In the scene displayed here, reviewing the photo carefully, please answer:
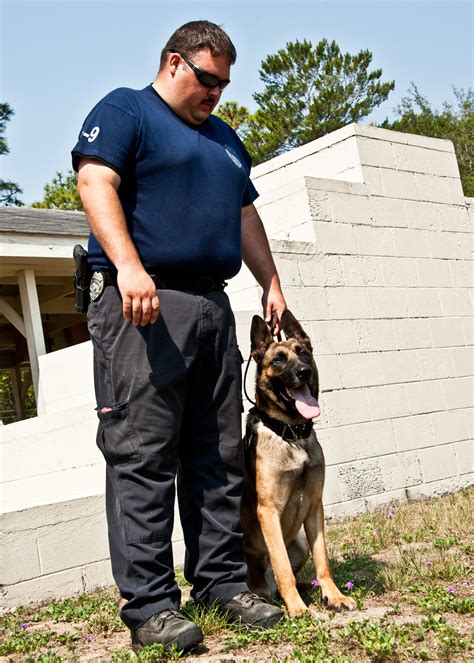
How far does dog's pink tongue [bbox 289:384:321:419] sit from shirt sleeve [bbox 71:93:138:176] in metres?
1.39

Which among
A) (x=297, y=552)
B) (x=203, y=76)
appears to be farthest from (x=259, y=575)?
(x=203, y=76)

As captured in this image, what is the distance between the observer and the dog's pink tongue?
3.95 meters

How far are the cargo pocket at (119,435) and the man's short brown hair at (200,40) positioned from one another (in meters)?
1.51

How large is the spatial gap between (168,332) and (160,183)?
0.61m

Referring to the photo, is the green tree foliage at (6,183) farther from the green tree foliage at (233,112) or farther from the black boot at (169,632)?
the black boot at (169,632)

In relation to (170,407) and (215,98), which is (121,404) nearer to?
(170,407)

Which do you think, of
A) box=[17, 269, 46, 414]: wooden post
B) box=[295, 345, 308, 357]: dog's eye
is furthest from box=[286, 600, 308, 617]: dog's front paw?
box=[17, 269, 46, 414]: wooden post

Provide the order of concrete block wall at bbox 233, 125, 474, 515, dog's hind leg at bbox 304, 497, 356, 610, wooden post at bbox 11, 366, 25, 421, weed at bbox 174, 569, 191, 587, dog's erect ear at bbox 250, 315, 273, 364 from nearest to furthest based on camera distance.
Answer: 1. dog's hind leg at bbox 304, 497, 356, 610
2. dog's erect ear at bbox 250, 315, 273, 364
3. weed at bbox 174, 569, 191, 587
4. concrete block wall at bbox 233, 125, 474, 515
5. wooden post at bbox 11, 366, 25, 421

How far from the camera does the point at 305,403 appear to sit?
13.1 ft

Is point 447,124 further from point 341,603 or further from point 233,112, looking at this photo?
point 341,603

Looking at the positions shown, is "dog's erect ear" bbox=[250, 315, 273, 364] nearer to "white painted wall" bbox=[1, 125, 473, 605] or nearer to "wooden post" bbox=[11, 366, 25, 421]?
"white painted wall" bbox=[1, 125, 473, 605]

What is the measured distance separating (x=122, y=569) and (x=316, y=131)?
32.5 m

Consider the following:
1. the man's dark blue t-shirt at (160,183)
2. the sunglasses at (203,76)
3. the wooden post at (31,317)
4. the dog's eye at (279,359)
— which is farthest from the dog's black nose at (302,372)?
the wooden post at (31,317)

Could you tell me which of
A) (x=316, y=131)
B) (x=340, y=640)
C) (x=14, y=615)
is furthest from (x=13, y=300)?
(x=316, y=131)
